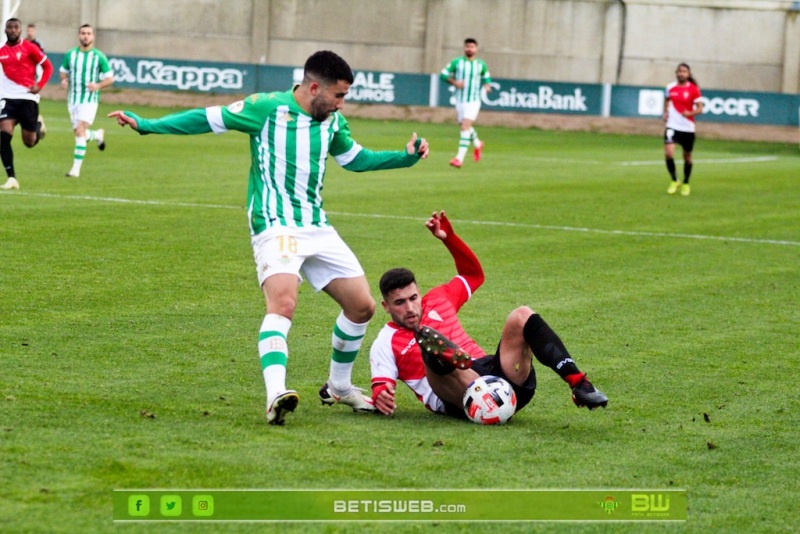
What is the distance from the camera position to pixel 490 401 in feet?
21.7

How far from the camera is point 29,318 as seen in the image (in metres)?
8.84

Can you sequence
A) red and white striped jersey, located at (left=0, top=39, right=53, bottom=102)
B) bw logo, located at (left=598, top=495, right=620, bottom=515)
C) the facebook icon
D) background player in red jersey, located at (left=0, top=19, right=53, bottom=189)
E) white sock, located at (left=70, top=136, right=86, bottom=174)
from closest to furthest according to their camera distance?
the facebook icon < bw logo, located at (left=598, top=495, right=620, bottom=515) < background player in red jersey, located at (left=0, top=19, right=53, bottom=189) < red and white striped jersey, located at (left=0, top=39, right=53, bottom=102) < white sock, located at (left=70, top=136, right=86, bottom=174)

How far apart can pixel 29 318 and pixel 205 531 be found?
14.8 feet

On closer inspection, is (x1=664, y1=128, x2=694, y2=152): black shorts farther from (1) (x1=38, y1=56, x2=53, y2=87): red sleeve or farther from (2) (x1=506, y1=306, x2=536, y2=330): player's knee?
(2) (x1=506, y1=306, x2=536, y2=330): player's knee

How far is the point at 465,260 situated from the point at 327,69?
1.39 meters

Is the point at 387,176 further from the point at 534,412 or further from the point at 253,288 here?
the point at 534,412

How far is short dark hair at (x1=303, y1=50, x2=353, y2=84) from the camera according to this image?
6.49 metres

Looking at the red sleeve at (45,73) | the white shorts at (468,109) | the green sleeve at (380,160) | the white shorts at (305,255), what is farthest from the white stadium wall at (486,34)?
the white shorts at (305,255)

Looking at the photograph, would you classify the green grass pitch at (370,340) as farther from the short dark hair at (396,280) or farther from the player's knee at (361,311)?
the short dark hair at (396,280)

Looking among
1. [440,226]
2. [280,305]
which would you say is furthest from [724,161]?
[280,305]

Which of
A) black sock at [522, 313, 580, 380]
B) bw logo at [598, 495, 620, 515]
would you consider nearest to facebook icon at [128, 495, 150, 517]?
bw logo at [598, 495, 620, 515]

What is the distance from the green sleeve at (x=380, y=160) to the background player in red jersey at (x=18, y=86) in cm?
1076

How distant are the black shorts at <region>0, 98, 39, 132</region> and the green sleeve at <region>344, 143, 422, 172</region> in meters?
11.3

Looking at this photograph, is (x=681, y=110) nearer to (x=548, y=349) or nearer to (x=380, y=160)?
(x=380, y=160)
